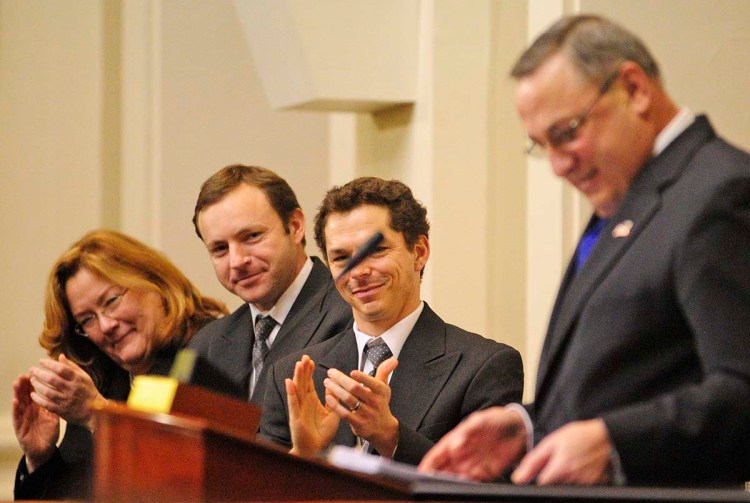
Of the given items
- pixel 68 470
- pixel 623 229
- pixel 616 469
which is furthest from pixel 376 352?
pixel 616 469

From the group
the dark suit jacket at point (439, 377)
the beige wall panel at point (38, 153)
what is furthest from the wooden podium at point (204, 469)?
the beige wall panel at point (38, 153)

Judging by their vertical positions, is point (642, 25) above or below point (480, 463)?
above

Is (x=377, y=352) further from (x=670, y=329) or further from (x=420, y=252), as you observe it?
A: (x=670, y=329)

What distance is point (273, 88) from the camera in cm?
596

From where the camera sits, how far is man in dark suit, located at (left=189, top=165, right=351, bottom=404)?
4633 mm

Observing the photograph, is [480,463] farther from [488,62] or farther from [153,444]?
[488,62]

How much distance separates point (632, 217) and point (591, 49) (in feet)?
1.05

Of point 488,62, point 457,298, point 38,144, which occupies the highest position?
point 488,62

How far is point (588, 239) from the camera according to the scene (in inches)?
107

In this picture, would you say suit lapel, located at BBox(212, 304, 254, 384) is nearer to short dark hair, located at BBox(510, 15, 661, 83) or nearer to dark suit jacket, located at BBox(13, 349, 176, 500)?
dark suit jacket, located at BBox(13, 349, 176, 500)

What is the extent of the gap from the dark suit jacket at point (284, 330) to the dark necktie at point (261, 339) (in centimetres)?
4

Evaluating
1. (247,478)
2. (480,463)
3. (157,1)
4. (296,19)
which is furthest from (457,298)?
(247,478)

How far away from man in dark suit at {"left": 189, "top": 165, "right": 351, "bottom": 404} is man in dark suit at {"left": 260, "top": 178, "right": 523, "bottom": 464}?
1.39 feet

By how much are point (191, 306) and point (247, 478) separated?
3098mm
